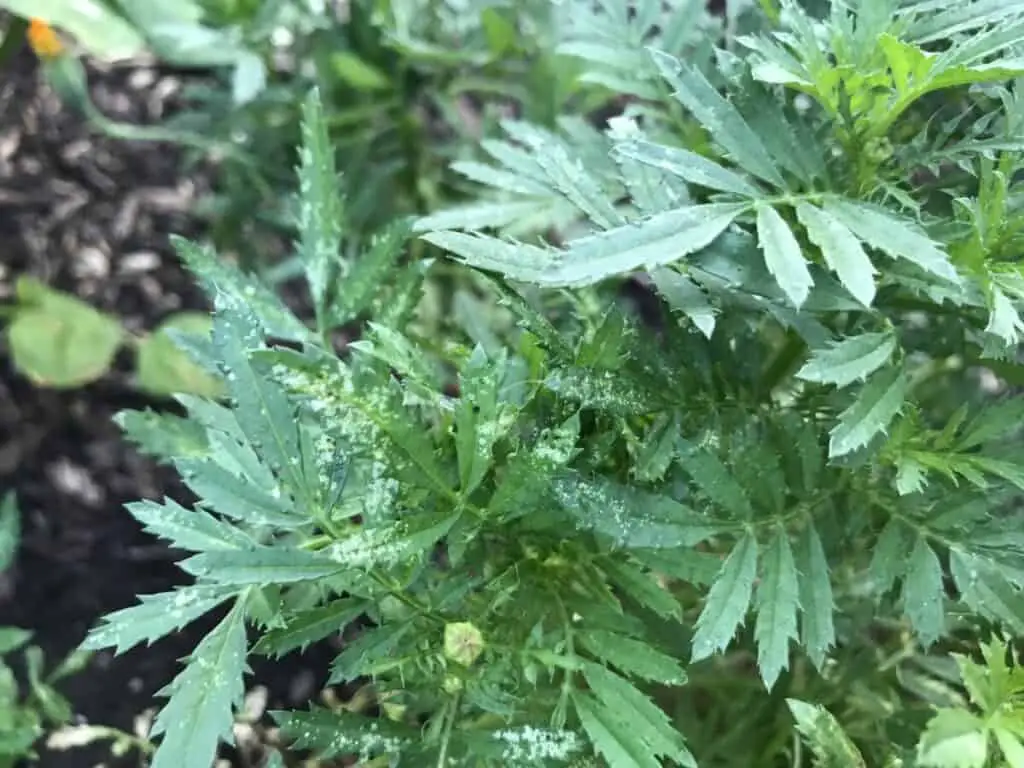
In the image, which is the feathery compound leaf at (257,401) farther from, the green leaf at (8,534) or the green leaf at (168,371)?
the green leaf at (168,371)

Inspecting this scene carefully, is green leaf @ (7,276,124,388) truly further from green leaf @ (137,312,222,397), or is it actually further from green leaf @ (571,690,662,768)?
green leaf @ (571,690,662,768)

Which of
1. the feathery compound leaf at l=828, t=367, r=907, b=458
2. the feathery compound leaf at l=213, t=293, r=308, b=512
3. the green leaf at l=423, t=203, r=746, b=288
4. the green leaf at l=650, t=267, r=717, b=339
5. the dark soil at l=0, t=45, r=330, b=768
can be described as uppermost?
the green leaf at l=423, t=203, r=746, b=288

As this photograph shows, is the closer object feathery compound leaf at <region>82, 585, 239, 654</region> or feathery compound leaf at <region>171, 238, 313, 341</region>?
feathery compound leaf at <region>82, 585, 239, 654</region>

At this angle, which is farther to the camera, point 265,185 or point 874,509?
point 265,185

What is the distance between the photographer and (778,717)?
870mm

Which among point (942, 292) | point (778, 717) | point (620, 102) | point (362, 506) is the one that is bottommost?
point (778, 717)

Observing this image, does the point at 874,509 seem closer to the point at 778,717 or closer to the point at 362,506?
the point at 778,717

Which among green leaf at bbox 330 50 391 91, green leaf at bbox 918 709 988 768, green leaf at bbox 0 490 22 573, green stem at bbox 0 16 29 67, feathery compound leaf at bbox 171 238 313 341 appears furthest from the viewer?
green stem at bbox 0 16 29 67

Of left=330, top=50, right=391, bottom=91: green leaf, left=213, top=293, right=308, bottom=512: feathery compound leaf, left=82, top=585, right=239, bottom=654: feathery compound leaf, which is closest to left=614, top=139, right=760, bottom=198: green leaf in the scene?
left=213, top=293, right=308, bottom=512: feathery compound leaf

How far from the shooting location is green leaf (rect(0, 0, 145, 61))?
1188mm

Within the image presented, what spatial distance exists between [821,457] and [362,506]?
0.30 meters

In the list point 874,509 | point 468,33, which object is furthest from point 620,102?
point 874,509

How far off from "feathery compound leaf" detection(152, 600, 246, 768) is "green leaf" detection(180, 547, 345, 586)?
0.20 feet

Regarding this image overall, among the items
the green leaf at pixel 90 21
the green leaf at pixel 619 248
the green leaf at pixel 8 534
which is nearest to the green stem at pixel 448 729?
the green leaf at pixel 619 248
